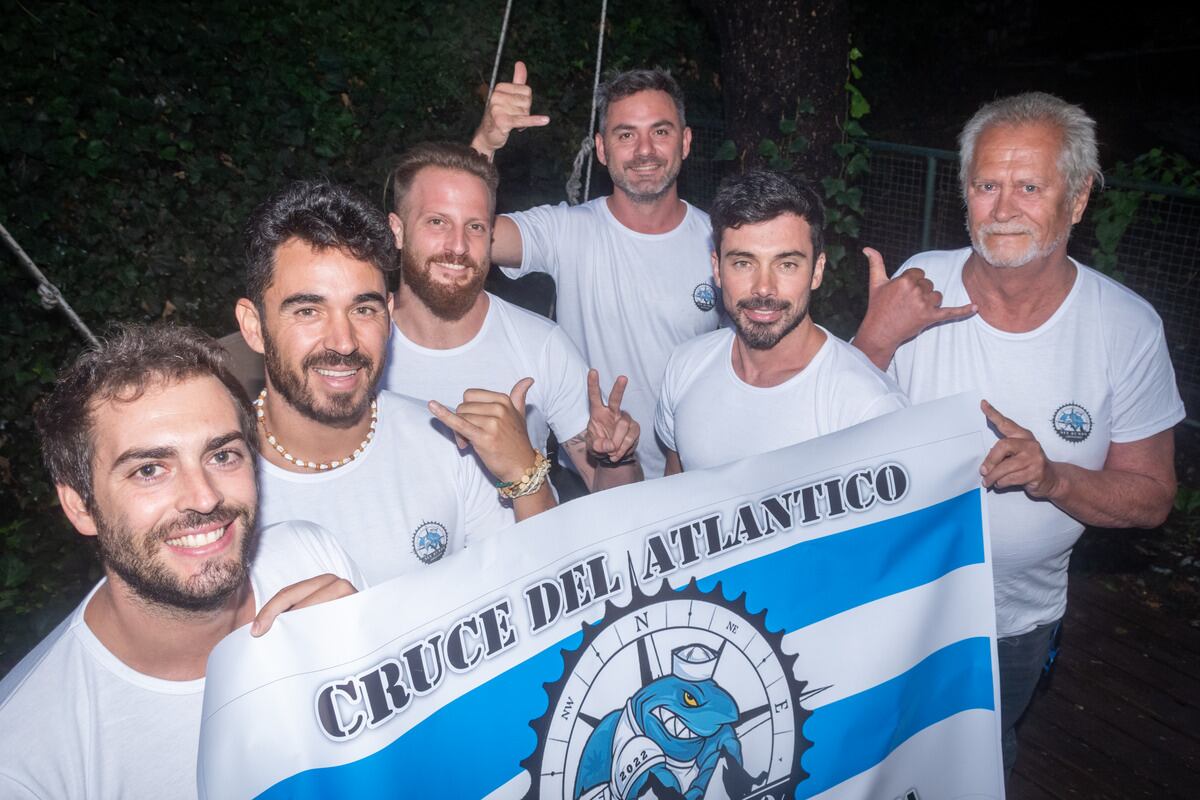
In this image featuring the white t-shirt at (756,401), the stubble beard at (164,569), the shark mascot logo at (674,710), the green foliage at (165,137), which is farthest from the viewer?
the green foliage at (165,137)

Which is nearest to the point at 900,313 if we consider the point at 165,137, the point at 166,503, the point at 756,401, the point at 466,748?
the point at 756,401

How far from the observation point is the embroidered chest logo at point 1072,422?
244 centimetres

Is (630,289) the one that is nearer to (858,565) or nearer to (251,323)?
(251,323)

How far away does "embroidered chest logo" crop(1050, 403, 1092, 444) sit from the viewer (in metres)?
2.44

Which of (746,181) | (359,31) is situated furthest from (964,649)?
(359,31)

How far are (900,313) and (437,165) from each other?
158cm

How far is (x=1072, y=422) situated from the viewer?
96.5 inches

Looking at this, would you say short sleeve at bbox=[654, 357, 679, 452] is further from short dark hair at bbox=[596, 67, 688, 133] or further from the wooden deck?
the wooden deck

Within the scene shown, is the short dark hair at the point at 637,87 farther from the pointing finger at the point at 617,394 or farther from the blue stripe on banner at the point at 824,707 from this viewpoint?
the blue stripe on banner at the point at 824,707

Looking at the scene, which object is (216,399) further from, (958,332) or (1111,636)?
(1111,636)

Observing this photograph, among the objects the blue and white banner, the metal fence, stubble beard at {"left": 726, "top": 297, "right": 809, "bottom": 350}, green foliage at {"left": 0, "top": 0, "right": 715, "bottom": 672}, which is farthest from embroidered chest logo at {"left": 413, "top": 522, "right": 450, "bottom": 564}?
the metal fence

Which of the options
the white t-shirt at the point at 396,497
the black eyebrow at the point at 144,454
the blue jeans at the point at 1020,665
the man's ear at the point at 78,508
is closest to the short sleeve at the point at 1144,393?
the blue jeans at the point at 1020,665

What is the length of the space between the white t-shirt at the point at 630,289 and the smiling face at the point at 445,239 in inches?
22.2

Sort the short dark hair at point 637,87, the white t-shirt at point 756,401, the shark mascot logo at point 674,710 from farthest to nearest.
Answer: the short dark hair at point 637,87 < the white t-shirt at point 756,401 < the shark mascot logo at point 674,710
